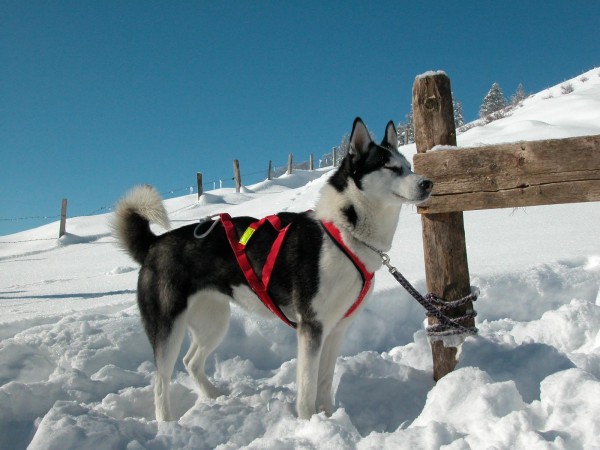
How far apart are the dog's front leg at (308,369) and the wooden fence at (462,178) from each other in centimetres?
106

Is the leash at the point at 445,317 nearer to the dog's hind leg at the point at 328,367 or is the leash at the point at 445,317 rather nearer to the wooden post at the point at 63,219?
the dog's hind leg at the point at 328,367

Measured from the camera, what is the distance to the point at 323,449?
7.09 ft

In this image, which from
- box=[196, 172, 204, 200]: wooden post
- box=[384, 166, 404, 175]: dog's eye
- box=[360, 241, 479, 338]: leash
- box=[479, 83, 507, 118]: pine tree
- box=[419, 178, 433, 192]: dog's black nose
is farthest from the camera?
box=[479, 83, 507, 118]: pine tree

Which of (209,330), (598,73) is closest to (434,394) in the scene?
(209,330)

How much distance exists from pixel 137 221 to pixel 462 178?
247 cm

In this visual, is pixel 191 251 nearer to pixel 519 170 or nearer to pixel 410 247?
pixel 519 170

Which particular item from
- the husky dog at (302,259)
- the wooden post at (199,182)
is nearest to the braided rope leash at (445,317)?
the husky dog at (302,259)

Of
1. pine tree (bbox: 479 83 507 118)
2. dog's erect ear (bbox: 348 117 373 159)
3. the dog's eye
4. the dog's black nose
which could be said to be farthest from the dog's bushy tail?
pine tree (bbox: 479 83 507 118)

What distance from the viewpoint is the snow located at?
7.51 ft

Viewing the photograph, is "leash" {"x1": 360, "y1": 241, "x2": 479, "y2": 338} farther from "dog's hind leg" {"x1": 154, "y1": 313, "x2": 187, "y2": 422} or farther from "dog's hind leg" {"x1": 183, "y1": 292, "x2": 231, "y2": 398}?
"dog's hind leg" {"x1": 154, "y1": 313, "x2": 187, "y2": 422}

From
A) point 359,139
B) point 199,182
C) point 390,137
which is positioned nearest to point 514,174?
point 390,137

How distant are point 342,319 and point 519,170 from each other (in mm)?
1588

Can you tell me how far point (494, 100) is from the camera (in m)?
51.6

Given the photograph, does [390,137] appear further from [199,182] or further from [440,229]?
[199,182]
